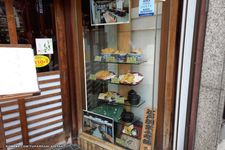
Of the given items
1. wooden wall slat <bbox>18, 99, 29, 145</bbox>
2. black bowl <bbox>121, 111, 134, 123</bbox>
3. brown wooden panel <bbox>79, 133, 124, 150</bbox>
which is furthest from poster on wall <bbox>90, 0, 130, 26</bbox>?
brown wooden panel <bbox>79, 133, 124, 150</bbox>

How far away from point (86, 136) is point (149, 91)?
3.32ft

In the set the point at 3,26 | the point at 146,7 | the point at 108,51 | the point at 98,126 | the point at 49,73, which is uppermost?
the point at 146,7

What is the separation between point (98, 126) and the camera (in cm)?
223

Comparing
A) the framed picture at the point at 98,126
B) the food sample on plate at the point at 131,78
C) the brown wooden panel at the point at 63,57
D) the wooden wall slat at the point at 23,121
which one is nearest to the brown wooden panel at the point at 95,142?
the framed picture at the point at 98,126

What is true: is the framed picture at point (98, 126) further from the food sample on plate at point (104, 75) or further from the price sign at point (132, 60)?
the price sign at point (132, 60)

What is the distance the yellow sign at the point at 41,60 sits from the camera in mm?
1969

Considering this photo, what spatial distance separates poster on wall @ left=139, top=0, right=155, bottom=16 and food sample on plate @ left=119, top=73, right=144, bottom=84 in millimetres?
684

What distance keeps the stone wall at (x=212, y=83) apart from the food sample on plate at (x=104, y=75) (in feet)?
3.49

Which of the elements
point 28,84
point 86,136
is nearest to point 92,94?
point 86,136

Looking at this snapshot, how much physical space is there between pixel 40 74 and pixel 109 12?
3.50 ft

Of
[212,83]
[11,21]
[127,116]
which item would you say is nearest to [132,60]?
[127,116]

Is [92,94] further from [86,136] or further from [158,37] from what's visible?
[158,37]

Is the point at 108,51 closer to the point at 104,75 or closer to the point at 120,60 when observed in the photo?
the point at 120,60

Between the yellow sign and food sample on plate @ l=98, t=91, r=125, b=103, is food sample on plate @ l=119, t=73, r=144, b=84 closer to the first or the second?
food sample on plate @ l=98, t=91, r=125, b=103
